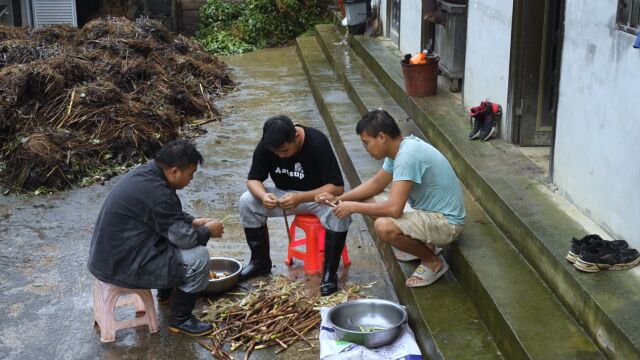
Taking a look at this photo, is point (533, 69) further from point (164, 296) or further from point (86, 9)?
point (86, 9)

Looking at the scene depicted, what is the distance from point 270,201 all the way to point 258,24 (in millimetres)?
11803

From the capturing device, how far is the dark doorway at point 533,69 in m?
6.68

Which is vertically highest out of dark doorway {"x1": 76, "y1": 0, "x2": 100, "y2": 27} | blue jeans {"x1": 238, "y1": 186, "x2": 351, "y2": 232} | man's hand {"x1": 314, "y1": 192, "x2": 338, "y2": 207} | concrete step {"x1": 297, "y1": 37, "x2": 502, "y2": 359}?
dark doorway {"x1": 76, "y1": 0, "x2": 100, "y2": 27}

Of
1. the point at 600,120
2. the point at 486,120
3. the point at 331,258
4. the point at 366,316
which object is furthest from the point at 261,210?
the point at 600,120

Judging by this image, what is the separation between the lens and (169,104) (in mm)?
10875

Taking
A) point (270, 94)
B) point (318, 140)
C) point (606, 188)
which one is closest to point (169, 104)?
point (270, 94)

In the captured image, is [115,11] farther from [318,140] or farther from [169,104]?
[318,140]

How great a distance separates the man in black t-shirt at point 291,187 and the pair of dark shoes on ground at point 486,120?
1.89 metres

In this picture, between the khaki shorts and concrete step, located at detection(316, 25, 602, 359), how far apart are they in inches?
7.5

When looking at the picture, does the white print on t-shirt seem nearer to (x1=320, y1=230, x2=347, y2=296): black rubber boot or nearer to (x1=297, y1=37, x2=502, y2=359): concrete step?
(x1=320, y1=230, x2=347, y2=296): black rubber boot

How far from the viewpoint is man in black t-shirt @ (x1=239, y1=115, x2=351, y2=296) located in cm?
566

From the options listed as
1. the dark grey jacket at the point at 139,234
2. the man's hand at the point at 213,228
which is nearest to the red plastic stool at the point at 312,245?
the man's hand at the point at 213,228

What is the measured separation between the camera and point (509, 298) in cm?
462

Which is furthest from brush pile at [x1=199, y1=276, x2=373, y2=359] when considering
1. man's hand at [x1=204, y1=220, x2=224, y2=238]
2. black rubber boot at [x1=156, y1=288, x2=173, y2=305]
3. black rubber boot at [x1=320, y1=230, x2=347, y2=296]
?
man's hand at [x1=204, y1=220, x2=224, y2=238]
